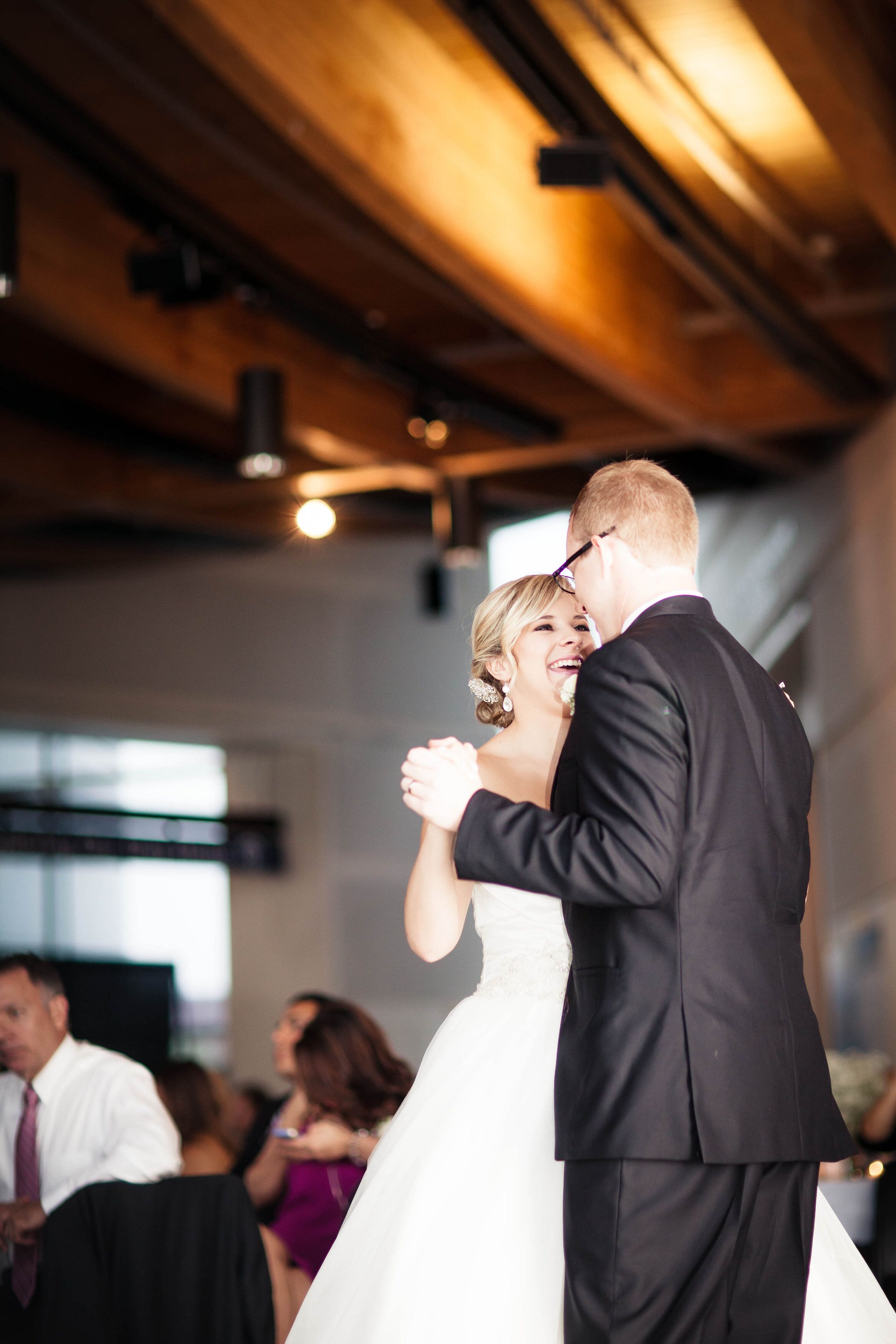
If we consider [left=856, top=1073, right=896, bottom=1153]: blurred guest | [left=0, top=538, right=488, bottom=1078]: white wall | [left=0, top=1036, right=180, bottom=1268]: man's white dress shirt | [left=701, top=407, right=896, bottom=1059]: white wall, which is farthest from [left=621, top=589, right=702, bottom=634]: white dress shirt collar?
[left=0, top=538, right=488, bottom=1078]: white wall

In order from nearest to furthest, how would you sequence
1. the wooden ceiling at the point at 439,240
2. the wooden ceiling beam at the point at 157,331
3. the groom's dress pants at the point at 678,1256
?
the groom's dress pants at the point at 678,1256 < the wooden ceiling at the point at 439,240 < the wooden ceiling beam at the point at 157,331

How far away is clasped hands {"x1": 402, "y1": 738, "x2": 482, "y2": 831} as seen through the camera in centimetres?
204

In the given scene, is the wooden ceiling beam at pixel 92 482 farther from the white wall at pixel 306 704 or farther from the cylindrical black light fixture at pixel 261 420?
the cylindrical black light fixture at pixel 261 420

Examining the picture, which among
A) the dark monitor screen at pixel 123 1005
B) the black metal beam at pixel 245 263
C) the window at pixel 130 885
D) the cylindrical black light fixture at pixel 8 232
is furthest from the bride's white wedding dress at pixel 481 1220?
the window at pixel 130 885

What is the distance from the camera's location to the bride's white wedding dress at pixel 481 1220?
212 cm

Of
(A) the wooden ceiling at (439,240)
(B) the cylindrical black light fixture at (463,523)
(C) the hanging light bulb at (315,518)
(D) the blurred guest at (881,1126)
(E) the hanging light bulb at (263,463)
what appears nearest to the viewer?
(A) the wooden ceiling at (439,240)

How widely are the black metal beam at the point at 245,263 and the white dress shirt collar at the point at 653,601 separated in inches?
124

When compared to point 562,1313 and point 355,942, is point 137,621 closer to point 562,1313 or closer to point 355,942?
point 355,942

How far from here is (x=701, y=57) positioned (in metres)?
5.51

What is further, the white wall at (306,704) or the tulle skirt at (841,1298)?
the white wall at (306,704)

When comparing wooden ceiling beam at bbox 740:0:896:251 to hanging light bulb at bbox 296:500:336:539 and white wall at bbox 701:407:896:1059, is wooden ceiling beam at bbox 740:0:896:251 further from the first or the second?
white wall at bbox 701:407:896:1059

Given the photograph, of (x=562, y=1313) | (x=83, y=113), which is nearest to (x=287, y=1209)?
(x=562, y=1313)

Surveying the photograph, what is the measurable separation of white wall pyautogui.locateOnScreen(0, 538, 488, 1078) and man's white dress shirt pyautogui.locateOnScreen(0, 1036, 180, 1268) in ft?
24.3

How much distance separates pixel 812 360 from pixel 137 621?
5.83 m
